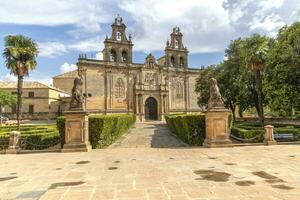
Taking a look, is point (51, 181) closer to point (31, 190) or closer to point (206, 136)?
→ point (31, 190)

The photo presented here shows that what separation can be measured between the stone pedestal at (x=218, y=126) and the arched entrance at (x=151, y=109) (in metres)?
30.4

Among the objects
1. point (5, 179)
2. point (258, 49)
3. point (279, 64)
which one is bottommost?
point (5, 179)

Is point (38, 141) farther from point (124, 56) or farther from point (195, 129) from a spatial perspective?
point (124, 56)

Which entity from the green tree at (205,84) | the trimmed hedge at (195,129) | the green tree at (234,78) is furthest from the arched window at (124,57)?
the trimmed hedge at (195,129)

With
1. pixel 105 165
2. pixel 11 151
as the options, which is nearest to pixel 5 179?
pixel 105 165

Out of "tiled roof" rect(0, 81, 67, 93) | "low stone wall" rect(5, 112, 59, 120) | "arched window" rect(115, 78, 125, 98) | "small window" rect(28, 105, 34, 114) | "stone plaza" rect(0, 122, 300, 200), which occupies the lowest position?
"stone plaza" rect(0, 122, 300, 200)

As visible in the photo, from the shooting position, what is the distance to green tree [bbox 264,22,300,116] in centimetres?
2091

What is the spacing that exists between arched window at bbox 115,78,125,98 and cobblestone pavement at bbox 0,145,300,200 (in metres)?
32.0

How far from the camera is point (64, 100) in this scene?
45.0 meters

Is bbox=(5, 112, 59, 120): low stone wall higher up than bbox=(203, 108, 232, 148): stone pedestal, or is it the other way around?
bbox=(5, 112, 59, 120): low stone wall

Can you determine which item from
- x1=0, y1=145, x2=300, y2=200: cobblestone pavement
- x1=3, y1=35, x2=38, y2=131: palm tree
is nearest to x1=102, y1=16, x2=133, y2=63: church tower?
x1=3, y1=35, x2=38, y2=131: palm tree

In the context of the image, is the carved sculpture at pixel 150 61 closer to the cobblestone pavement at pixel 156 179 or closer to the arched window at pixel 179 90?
the arched window at pixel 179 90

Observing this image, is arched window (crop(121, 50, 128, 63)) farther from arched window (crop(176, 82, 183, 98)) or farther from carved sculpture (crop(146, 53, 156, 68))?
arched window (crop(176, 82, 183, 98))

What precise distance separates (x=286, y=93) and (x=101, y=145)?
47.7ft
